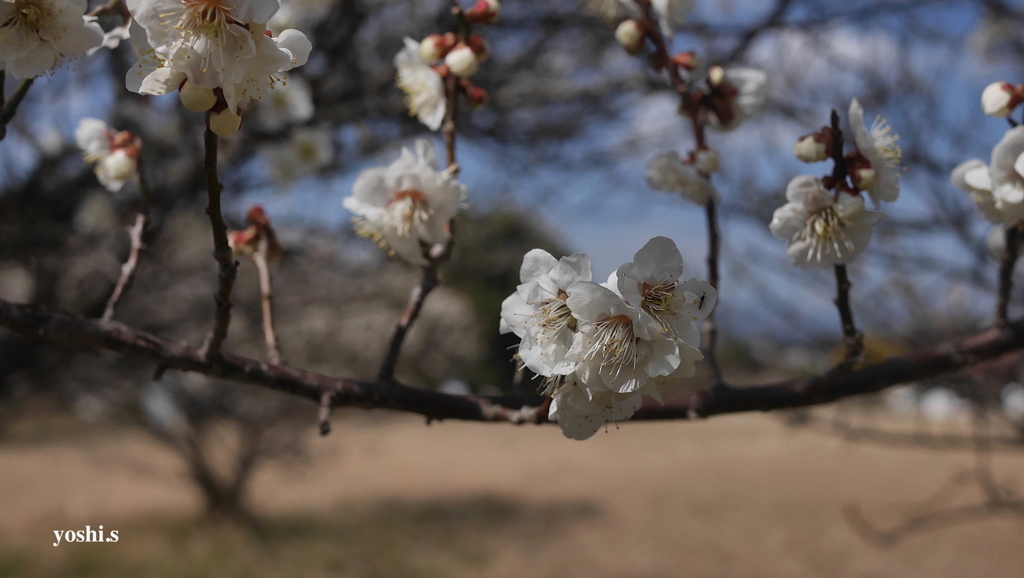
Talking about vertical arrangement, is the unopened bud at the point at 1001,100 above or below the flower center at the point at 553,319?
above

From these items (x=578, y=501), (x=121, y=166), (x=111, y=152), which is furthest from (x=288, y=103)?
(x=578, y=501)

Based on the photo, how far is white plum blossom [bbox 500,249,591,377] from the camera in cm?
69

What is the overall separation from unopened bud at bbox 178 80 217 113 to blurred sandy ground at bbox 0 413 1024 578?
550 cm

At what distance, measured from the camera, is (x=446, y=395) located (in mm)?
879

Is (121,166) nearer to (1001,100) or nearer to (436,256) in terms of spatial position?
(436,256)

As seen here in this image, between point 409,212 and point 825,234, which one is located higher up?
point 409,212

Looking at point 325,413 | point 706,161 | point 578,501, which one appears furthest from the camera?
point 578,501

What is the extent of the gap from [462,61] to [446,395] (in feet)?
1.61

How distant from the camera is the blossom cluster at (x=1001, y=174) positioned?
87 centimetres

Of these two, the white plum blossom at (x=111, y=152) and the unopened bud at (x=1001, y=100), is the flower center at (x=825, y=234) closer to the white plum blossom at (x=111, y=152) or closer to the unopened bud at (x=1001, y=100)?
the unopened bud at (x=1001, y=100)

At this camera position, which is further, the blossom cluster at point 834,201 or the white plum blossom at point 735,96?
the white plum blossom at point 735,96

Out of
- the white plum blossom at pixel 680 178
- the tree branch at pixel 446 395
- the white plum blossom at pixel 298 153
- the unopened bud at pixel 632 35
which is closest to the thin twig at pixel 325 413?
the tree branch at pixel 446 395

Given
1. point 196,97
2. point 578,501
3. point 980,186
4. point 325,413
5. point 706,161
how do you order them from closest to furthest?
1. point 196,97
2. point 325,413
3. point 980,186
4. point 706,161
5. point 578,501

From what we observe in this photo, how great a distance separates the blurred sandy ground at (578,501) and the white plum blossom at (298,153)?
3.99 metres
